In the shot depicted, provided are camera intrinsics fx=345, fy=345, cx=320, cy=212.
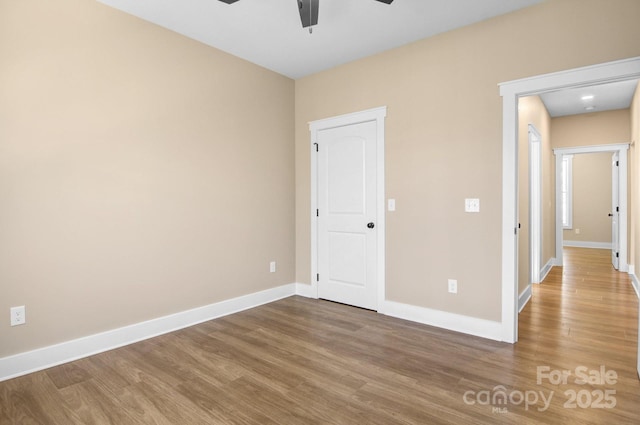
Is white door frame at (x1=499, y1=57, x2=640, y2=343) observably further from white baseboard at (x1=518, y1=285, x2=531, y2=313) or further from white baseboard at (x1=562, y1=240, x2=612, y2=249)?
white baseboard at (x1=562, y1=240, x2=612, y2=249)

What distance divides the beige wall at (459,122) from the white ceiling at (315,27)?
0.61ft

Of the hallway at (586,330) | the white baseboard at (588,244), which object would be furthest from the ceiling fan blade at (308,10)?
the white baseboard at (588,244)

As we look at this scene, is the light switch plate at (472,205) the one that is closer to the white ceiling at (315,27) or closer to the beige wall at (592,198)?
the white ceiling at (315,27)

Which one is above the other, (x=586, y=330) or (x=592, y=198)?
(x=592, y=198)

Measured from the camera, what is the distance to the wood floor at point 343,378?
1.95m

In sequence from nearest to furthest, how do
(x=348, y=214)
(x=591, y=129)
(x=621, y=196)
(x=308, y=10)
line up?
1. (x=308, y=10)
2. (x=348, y=214)
3. (x=621, y=196)
4. (x=591, y=129)

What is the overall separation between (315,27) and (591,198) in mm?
8963

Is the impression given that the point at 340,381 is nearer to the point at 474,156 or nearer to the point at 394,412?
the point at 394,412

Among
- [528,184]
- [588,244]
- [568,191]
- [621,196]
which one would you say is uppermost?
[568,191]

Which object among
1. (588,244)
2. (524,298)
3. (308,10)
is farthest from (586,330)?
(588,244)

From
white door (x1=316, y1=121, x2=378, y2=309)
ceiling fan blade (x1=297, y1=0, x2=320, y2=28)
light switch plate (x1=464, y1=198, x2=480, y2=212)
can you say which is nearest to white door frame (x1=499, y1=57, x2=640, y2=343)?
light switch plate (x1=464, y1=198, x2=480, y2=212)

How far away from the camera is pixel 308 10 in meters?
2.34

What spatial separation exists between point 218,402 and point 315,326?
4.59 ft

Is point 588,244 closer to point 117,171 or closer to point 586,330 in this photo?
point 586,330
